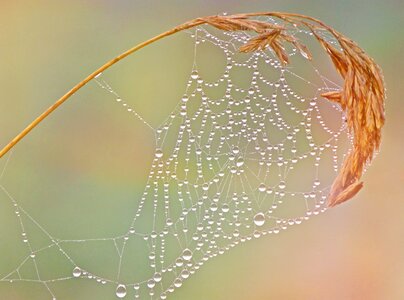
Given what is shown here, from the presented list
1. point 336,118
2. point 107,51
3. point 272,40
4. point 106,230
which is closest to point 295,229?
point 336,118

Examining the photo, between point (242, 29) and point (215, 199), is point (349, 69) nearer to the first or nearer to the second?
point (242, 29)

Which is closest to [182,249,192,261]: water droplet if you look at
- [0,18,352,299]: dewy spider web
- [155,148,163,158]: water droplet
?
[0,18,352,299]: dewy spider web

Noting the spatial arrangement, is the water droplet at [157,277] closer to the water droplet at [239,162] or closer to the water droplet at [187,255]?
the water droplet at [187,255]

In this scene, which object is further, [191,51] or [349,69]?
[191,51]

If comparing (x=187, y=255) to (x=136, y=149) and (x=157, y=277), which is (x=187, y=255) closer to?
(x=157, y=277)

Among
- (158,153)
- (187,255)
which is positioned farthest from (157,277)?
(158,153)

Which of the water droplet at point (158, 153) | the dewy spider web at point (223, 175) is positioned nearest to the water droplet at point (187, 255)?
the dewy spider web at point (223, 175)
